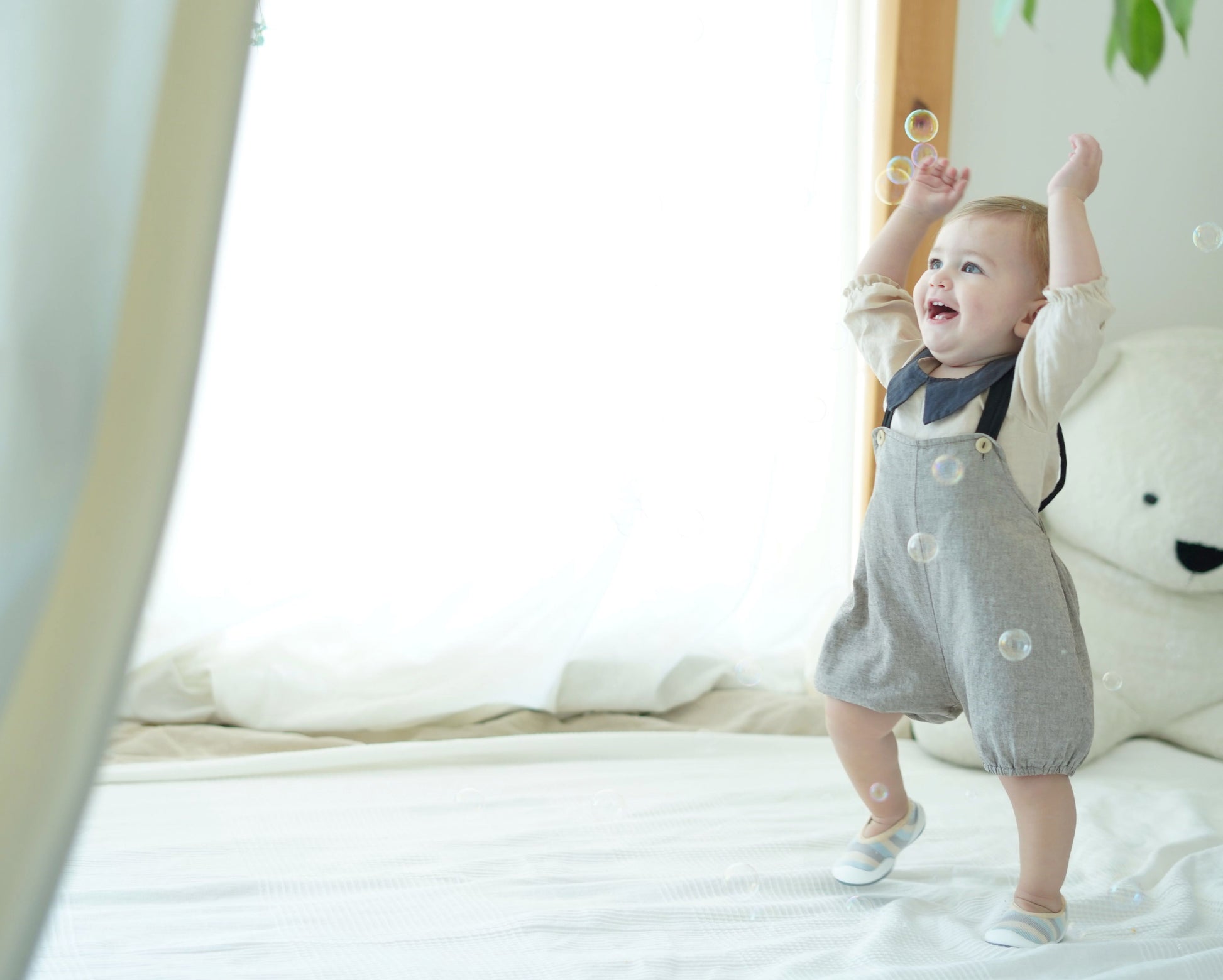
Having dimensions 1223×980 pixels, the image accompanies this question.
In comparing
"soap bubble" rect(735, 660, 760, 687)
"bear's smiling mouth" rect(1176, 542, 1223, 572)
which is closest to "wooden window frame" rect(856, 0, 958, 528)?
"bear's smiling mouth" rect(1176, 542, 1223, 572)

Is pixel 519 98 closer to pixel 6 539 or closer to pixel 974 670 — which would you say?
pixel 974 670

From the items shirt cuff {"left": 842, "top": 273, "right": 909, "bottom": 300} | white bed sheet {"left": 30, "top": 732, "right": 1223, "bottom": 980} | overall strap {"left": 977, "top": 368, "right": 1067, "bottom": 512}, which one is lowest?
white bed sheet {"left": 30, "top": 732, "right": 1223, "bottom": 980}

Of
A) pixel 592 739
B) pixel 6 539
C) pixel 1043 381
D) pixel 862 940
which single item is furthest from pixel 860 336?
pixel 6 539

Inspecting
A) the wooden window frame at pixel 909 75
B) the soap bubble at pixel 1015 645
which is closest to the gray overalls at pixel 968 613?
the soap bubble at pixel 1015 645

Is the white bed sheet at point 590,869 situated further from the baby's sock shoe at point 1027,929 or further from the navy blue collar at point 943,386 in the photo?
the navy blue collar at point 943,386

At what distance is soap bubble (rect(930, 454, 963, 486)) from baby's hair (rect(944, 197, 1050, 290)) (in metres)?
0.19

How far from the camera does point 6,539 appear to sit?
43 cm

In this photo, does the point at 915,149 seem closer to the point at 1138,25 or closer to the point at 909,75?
the point at 1138,25

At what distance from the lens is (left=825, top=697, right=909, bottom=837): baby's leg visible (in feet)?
3.66

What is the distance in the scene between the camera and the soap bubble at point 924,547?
103 cm

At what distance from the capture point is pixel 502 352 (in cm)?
169

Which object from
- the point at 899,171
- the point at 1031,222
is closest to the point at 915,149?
the point at 899,171

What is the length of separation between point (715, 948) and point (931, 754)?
783 millimetres

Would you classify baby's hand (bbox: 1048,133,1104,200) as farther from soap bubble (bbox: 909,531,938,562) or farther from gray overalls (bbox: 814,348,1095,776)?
soap bubble (bbox: 909,531,938,562)
